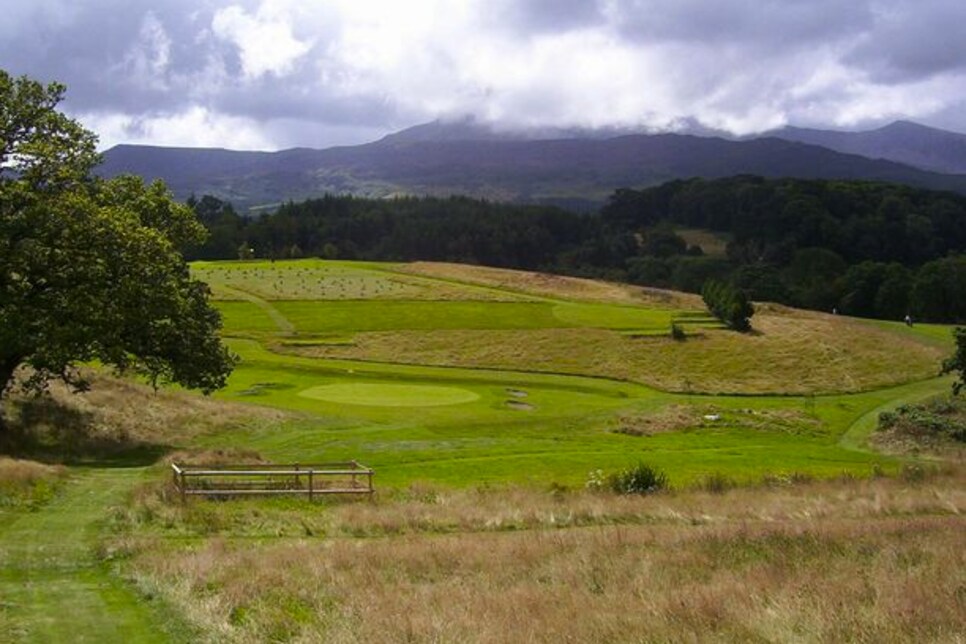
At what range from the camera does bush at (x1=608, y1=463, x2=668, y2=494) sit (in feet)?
103

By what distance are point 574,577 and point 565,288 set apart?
119 meters

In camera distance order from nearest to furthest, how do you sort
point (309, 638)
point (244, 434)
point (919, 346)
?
point (309, 638) → point (244, 434) → point (919, 346)

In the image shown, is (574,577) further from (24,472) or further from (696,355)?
(696,355)

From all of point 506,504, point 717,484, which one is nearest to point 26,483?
point 506,504

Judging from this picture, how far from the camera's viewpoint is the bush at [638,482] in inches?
1230

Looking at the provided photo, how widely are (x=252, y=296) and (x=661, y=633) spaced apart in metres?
110

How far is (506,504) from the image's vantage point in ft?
87.7

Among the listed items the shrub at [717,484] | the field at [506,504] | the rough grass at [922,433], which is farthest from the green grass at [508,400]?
the rough grass at [922,433]

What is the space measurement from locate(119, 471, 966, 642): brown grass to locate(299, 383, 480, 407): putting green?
89.1 feet

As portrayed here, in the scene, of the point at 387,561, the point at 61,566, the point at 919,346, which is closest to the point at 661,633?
the point at 387,561

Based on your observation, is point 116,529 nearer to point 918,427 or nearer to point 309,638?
point 309,638

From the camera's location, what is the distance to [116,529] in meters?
21.6

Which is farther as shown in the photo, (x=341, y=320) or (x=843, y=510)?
(x=341, y=320)

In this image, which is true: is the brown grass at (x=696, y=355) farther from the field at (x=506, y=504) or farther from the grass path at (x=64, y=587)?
the grass path at (x=64, y=587)
